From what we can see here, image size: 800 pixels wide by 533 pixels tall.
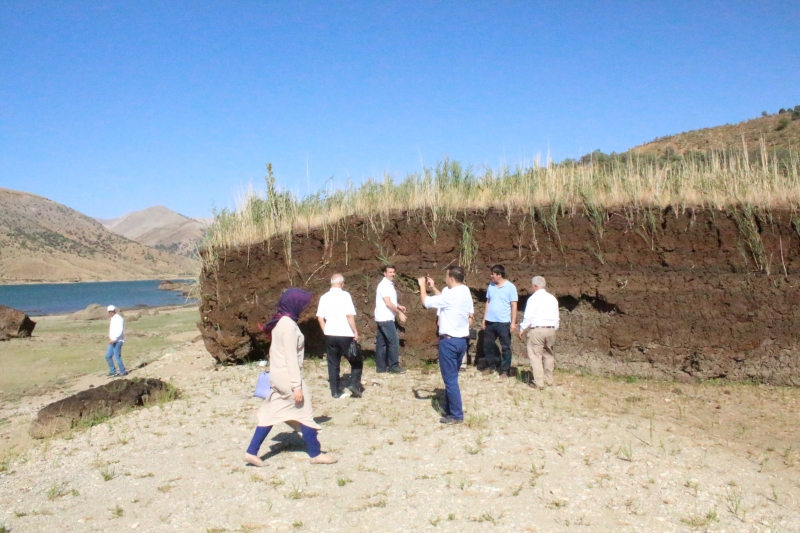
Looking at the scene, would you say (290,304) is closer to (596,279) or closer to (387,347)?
(387,347)

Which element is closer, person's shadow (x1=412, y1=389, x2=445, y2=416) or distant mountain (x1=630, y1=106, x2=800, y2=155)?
person's shadow (x1=412, y1=389, x2=445, y2=416)

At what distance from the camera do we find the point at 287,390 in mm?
6348

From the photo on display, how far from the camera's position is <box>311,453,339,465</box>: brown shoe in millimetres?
6414

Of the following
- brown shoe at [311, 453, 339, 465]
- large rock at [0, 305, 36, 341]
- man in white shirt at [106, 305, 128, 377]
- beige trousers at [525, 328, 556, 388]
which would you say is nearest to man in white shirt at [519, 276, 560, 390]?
beige trousers at [525, 328, 556, 388]

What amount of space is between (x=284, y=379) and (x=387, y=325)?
4.14 meters

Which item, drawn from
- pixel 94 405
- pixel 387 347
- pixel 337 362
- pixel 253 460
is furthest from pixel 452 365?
pixel 94 405

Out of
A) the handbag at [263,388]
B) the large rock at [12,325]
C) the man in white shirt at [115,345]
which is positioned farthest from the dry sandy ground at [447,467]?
the large rock at [12,325]

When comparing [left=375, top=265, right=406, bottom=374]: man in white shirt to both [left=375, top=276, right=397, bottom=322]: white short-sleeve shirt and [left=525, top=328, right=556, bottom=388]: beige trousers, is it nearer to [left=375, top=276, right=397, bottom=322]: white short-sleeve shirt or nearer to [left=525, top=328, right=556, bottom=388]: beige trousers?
[left=375, top=276, right=397, bottom=322]: white short-sleeve shirt

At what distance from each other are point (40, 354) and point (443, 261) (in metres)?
15.8

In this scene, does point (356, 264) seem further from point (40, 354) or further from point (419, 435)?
point (40, 354)

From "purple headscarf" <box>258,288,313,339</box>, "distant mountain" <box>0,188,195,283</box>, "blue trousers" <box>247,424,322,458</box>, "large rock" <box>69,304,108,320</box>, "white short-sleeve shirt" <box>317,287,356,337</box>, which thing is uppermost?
"distant mountain" <box>0,188,195,283</box>

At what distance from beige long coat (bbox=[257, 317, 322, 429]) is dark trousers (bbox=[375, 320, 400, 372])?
13.3 ft

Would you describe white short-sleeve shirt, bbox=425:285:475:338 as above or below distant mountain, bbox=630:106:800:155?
below

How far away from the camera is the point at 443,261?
37.5 feet
